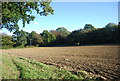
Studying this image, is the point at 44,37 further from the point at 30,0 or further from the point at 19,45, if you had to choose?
the point at 30,0

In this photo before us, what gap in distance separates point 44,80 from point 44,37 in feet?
246

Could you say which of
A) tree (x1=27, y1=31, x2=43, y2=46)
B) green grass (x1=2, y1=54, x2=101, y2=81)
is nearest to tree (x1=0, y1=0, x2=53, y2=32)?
green grass (x1=2, y1=54, x2=101, y2=81)

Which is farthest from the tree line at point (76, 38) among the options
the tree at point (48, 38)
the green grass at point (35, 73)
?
the green grass at point (35, 73)

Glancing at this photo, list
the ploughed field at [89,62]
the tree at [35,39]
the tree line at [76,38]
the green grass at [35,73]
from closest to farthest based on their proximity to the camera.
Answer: the green grass at [35,73] < the ploughed field at [89,62] < the tree line at [76,38] < the tree at [35,39]

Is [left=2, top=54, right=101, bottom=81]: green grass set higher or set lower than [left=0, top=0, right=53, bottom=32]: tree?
lower

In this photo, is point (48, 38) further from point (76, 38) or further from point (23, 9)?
point (23, 9)

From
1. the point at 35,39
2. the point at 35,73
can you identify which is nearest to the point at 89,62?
the point at 35,73

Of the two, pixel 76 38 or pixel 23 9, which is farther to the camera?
pixel 76 38

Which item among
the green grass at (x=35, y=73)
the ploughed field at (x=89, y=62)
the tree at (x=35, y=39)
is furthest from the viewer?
the tree at (x=35, y=39)

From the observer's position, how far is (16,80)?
4012mm

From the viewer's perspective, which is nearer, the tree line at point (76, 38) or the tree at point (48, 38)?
the tree line at point (76, 38)

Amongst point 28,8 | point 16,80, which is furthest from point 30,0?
point 16,80

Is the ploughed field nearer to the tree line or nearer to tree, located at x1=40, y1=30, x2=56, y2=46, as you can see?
the tree line

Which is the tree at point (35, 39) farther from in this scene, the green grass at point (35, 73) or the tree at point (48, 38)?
the green grass at point (35, 73)
